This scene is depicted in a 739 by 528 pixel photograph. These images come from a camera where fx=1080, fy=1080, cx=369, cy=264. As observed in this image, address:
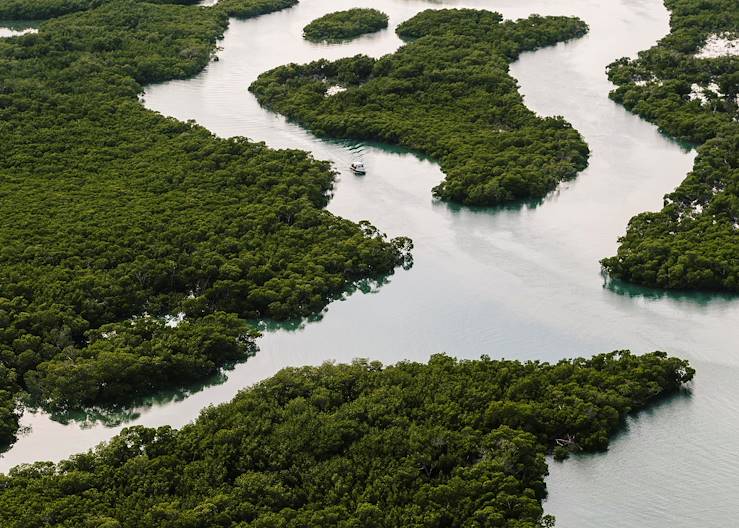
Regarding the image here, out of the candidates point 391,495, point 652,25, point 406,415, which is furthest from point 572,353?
point 652,25

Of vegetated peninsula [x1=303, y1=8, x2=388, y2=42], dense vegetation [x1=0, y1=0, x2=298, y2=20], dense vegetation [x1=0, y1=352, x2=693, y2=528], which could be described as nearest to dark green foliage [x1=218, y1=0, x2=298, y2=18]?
dense vegetation [x1=0, y1=0, x2=298, y2=20]

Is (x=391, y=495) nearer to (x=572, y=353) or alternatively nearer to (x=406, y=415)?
(x=406, y=415)

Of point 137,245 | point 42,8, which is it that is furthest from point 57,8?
point 137,245

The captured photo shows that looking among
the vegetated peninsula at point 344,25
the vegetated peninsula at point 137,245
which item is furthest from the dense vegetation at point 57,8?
the vegetated peninsula at point 137,245

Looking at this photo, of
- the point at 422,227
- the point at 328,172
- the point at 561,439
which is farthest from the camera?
the point at 328,172

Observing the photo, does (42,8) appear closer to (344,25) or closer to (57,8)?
(57,8)

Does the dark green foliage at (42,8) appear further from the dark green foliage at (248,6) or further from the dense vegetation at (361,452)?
the dense vegetation at (361,452)
